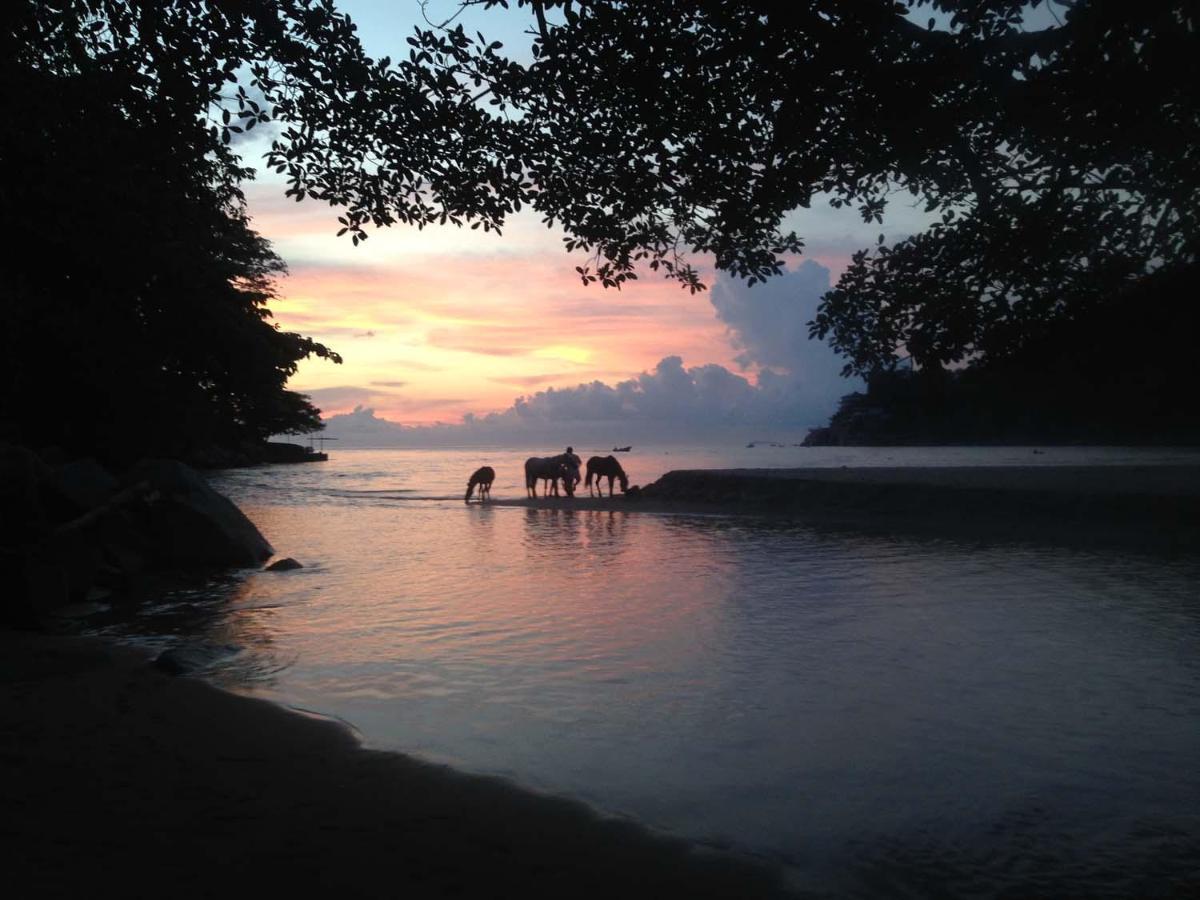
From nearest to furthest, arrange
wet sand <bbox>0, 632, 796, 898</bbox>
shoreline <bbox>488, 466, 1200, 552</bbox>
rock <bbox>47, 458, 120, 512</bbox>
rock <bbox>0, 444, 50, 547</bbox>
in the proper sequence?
wet sand <bbox>0, 632, 796, 898</bbox> → rock <bbox>0, 444, 50, 547</bbox> → rock <bbox>47, 458, 120, 512</bbox> → shoreline <bbox>488, 466, 1200, 552</bbox>

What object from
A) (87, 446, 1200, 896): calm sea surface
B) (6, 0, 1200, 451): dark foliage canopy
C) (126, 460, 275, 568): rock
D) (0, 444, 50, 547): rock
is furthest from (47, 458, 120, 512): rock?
(6, 0, 1200, 451): dark foliage canopy

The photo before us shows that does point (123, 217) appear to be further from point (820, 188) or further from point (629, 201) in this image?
point (820, 188)

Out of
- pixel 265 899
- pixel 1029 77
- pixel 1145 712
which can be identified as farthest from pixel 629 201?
pixel 265 899

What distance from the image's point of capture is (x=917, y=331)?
6.91m

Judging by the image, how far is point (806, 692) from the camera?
19.6ft

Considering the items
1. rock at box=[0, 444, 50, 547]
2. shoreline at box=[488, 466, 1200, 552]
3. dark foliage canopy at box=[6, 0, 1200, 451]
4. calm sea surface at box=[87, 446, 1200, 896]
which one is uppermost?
dark foliage canopy at box=[6, 0, 1200, 451]

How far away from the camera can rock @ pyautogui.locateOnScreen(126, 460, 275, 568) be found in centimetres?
1301

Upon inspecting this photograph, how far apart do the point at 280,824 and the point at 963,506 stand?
1913 centimetres

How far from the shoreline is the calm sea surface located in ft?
12.8

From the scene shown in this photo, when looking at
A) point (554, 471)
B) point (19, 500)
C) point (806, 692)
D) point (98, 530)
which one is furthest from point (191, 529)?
point (554, 471)

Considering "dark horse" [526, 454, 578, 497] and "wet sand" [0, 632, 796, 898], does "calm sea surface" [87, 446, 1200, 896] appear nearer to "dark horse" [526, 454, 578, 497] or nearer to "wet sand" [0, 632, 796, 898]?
"wet sand" [0, 632, 796, 898]

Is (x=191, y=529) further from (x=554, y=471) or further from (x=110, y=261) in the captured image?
(x=554, y=471)

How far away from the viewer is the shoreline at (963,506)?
1659 centimetres

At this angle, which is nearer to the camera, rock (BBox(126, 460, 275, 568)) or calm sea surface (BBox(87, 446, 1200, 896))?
calm sea surface (BBox(87, 446, 1200, 896))
